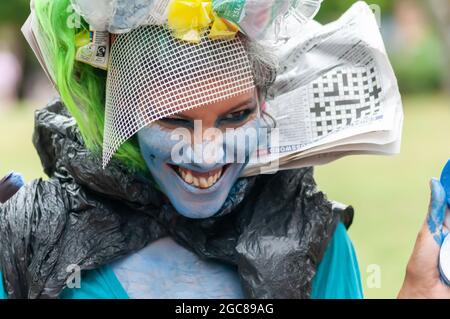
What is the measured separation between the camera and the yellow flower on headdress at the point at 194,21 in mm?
1925

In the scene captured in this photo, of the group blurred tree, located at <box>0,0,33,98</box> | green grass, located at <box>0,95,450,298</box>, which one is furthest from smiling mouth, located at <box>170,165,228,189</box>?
blurred tree, located at <box>0,0,33,98</box>

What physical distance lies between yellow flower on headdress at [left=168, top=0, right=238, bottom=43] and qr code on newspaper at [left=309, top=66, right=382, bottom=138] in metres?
0.33

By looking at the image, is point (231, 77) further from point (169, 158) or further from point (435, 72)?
point (435, 72)

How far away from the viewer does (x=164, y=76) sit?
195cm

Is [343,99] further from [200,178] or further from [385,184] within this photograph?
[385,184]

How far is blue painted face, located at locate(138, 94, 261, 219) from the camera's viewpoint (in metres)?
Answer: 1.97

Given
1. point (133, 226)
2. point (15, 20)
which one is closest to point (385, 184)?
point (133, 226)

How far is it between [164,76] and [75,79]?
232 mm

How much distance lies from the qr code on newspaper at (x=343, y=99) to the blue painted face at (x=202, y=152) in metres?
0.18

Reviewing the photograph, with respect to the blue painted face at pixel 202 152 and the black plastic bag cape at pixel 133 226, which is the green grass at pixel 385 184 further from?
the blue painted face at pixel 202 152

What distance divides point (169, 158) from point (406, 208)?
372 cm

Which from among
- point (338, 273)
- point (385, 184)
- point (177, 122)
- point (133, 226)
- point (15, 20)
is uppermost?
point (177, 122)

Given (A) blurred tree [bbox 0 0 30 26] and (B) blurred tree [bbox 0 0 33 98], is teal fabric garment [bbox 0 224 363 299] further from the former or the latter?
(A) blurred tree [bbox 0 0 30 26]
